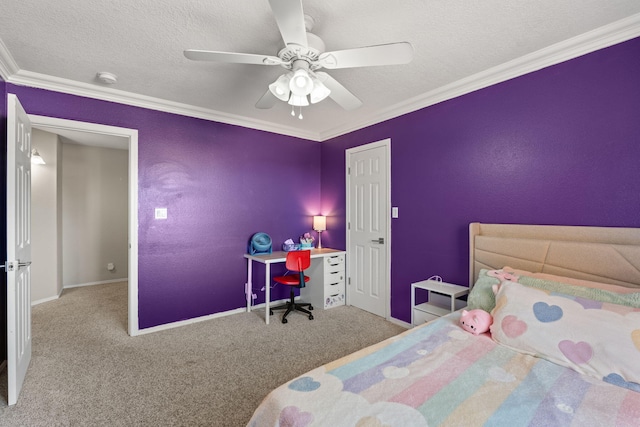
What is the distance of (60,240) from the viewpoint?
15.0 feet

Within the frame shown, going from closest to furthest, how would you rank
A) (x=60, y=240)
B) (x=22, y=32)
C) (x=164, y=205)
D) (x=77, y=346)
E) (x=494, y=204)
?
1. (x=22, y=32)
2. (x=494, y=204)
3. (x=77, y=346)
4. (x=164, y=205)
5. (x=60, y=240)

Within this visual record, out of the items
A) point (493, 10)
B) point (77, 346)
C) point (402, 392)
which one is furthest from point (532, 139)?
point (77, 346)

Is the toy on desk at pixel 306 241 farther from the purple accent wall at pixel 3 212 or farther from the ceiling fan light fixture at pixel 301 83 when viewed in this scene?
the purple accent wall at pixel 3 212

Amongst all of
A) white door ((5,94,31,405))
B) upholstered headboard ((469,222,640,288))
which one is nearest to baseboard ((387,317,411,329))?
upholstered headboard ((469,222,640,288))

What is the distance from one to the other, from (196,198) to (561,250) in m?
3.50

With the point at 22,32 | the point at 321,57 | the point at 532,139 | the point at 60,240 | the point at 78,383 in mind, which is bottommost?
the point at 78,383

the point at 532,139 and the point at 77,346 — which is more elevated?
the point at 532,139

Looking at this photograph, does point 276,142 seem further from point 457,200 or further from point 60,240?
point 60,240

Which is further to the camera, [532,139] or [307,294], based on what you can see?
[307,294]

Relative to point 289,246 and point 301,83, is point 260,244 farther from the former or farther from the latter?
point 301,83

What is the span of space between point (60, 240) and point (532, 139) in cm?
629

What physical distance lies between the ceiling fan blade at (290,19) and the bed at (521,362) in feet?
5.41

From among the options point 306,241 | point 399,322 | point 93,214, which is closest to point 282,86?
point 306,241

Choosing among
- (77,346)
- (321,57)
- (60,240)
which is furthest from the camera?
(60,240)
